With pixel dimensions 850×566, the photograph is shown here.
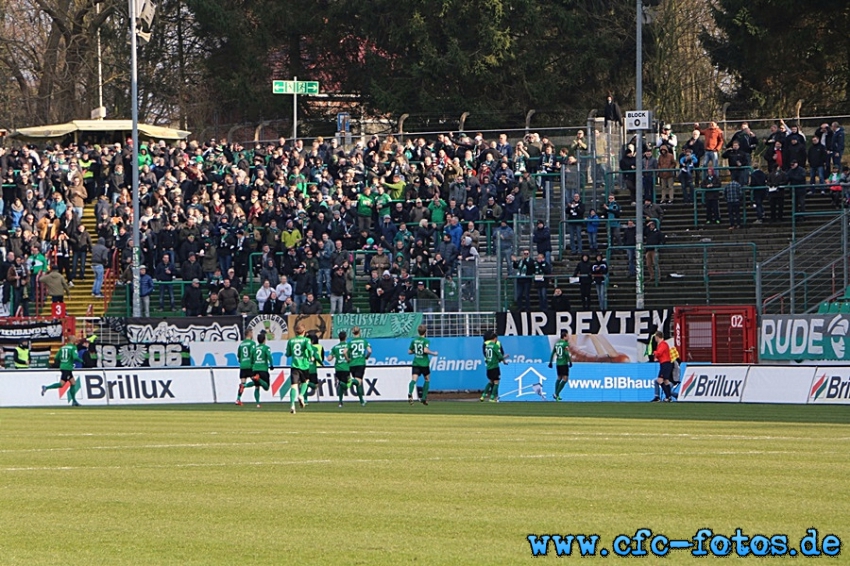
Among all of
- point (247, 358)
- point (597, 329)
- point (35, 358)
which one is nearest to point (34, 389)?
point (247, 358)

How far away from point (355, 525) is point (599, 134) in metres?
36.5

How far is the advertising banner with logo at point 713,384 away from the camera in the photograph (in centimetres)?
3234

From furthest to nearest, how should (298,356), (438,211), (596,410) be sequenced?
(438,211) < (298,356) < (596,410)

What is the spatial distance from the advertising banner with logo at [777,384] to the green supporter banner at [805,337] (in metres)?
3.27

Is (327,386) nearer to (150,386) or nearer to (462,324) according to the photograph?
(150,386)

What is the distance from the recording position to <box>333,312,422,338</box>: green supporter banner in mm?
40125

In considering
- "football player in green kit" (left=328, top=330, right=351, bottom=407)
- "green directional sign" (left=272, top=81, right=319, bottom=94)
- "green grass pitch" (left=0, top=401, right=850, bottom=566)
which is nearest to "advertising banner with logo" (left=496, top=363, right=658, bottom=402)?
"football player in green kit" (left=328, top=330, right=351, bottom=407)

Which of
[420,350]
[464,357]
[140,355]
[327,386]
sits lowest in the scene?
[327,386]

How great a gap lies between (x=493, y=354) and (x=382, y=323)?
22.7 feet

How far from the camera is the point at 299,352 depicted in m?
30.5

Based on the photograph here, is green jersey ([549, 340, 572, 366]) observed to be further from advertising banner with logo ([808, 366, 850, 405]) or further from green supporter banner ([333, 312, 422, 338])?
green supporter banner ([333, 312, 422, 338])

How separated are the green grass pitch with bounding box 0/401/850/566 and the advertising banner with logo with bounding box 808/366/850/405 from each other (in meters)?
6.56

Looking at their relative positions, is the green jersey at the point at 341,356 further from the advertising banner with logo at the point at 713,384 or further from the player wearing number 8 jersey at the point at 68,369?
the advertising banner with logo at the point at 713,384

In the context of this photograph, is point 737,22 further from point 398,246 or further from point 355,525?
point 355,525
